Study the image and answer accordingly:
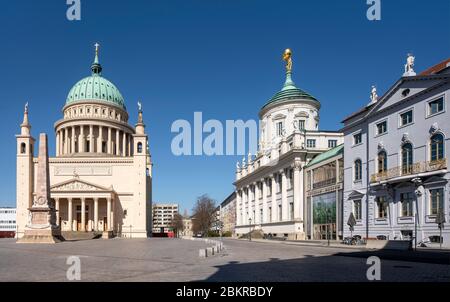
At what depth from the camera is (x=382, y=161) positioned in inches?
1542

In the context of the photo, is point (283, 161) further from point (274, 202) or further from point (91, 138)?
point (91, 138)

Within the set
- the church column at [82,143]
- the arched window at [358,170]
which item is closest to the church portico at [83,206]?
the church column at [82,143]

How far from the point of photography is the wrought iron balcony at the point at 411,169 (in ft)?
104

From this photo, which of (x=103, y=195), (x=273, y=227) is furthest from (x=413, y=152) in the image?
(x=103, y=195)

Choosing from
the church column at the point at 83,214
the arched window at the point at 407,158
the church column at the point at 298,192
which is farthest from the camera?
the church column at the point at 83,214

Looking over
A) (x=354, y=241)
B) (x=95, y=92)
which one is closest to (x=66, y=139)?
(x=95, y=92)

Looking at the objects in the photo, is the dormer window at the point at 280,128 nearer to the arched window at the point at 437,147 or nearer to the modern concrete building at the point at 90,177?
the modern concrete building at the point at 90,177

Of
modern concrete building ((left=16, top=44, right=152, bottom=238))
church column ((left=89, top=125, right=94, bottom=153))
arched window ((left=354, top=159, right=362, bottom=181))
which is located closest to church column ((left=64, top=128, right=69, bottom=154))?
modern concrete building ((left=16, top=44, right=152, bottom=238))

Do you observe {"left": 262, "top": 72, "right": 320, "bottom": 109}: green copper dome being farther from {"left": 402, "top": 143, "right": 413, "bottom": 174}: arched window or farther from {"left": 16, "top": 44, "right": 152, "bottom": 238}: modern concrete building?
{"left": 402, "top": 143, "right": 413, "bottom": 174}: arched window

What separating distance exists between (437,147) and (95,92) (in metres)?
92.4

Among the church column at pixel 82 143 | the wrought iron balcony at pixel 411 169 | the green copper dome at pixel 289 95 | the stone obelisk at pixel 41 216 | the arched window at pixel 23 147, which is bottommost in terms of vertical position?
the stone obelisk at pixel 41 216
